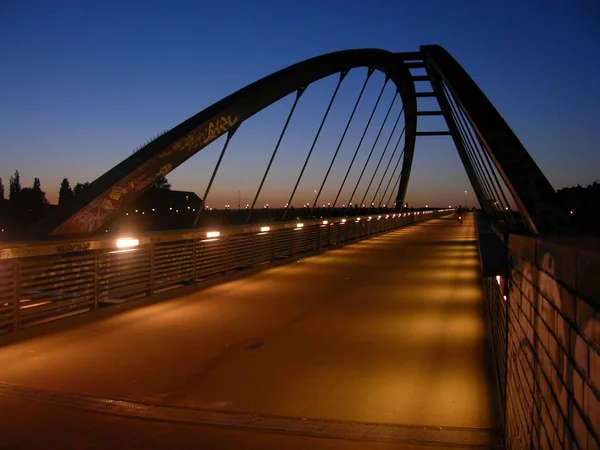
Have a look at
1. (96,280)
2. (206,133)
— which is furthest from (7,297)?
(206,133)

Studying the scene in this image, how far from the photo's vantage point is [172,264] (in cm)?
1197

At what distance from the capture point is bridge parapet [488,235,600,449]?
2.06 metres

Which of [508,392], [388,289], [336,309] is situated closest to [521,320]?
[508,392]

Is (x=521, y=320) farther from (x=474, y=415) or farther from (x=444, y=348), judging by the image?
(x=444, y=348)

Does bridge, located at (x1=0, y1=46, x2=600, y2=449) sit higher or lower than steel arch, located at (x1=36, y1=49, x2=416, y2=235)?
lower

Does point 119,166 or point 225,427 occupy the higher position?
point 119,166

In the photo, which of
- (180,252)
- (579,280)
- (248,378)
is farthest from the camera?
(180,252)

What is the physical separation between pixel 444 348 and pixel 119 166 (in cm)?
862

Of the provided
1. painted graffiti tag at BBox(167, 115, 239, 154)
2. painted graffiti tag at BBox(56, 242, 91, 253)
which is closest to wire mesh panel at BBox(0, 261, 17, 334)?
painted graffiti tag at BBox(56, 242, 91, 253)

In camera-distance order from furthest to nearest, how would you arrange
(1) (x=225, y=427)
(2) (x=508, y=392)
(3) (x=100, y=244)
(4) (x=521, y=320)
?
(3) (x=100, y=244) → (1) (x=225, y=427) → (2) (x=508, y=392) → (4) (x=521, y=320)

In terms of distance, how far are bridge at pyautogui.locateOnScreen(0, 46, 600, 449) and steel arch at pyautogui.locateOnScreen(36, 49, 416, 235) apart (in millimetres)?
51

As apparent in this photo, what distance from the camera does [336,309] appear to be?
1030 cm

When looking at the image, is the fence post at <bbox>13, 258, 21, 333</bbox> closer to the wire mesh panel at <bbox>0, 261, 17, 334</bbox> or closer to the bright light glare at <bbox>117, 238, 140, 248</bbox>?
the wire mesh panel at <bbox>0, 261, 17, 334</bbox>

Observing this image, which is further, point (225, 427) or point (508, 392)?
point (225, 427)
